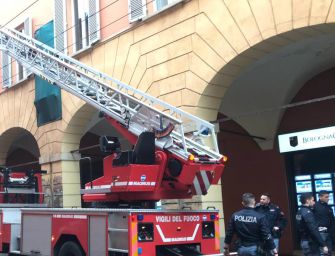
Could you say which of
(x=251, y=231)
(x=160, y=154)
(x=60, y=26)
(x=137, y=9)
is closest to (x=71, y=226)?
(x=160, y=154)

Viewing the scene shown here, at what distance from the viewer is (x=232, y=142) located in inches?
651

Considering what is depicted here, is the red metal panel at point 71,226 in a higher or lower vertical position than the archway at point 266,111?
lower

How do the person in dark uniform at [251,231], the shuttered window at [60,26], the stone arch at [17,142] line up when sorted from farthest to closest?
the stone arch at [17,142] → the shuttered window at [60,26] → the person in dark uniform at [251,231]

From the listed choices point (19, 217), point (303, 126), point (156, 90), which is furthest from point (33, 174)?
point (303, 126)

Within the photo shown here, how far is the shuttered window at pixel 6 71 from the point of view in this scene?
19844 millimetres

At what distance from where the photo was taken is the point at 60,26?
663 inches

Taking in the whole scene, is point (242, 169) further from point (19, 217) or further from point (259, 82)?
point (19, 217)

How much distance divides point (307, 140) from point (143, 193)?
6287mm

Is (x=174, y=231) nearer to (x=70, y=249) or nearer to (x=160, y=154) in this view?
(x=160, y=154)

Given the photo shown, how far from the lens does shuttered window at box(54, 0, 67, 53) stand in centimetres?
1666

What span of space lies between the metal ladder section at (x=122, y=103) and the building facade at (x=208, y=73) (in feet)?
5.99

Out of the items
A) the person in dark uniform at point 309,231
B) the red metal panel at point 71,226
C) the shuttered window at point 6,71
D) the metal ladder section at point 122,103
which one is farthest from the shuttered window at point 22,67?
the person in dark uniform at point 309,231

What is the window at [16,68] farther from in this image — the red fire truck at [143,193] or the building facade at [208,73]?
the red fire truck at [143,193]

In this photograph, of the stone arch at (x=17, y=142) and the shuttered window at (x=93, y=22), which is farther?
the stone arch at (x=17, y=142)
